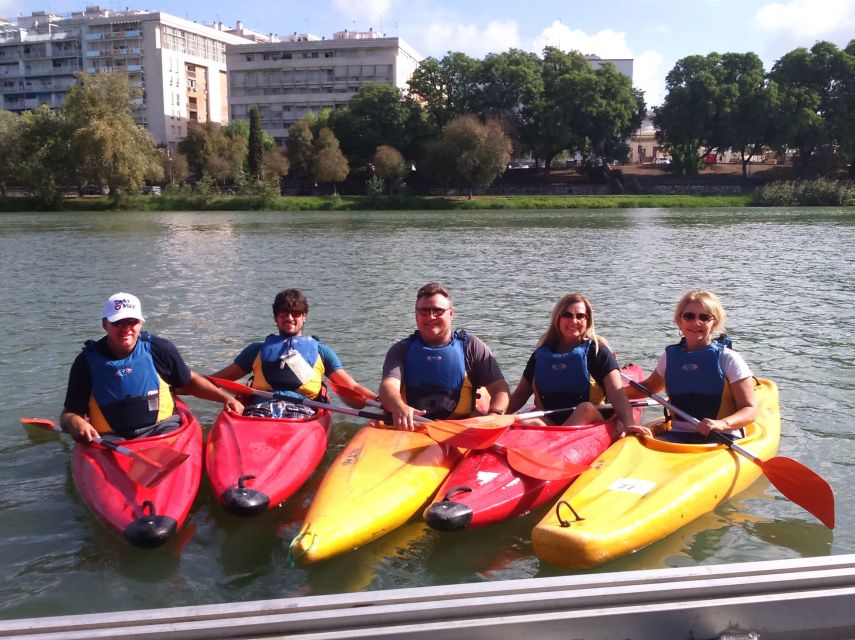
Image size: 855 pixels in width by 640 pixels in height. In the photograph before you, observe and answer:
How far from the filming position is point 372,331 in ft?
39.3

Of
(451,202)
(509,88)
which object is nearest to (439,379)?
(451,202)

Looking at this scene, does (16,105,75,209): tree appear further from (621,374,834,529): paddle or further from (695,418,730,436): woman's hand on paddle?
(621,374,834,529): paddle

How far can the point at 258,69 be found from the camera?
89.8 m

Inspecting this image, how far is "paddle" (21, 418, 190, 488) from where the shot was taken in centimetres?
484

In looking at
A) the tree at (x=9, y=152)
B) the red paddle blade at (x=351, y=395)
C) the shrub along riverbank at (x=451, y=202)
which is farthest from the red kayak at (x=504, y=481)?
the tree at (x=9, y=152)

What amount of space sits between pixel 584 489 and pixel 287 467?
195 centimetres

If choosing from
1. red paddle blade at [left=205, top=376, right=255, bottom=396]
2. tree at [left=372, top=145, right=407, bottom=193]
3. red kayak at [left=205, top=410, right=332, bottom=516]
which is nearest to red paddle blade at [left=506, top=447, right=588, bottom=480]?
red kayak at [left=205, top=410, right=332, bottom=516]

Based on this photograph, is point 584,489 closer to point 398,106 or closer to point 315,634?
point 315,634

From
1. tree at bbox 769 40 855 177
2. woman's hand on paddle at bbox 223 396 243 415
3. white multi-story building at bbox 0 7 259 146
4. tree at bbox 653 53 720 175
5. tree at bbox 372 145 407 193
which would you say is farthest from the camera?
white multi-story building at bbox 0 7 259 146

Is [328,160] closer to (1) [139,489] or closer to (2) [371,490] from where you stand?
(1) [139,489]

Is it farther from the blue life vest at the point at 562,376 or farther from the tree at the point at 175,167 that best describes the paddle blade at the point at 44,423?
the tree at the point at 175,167

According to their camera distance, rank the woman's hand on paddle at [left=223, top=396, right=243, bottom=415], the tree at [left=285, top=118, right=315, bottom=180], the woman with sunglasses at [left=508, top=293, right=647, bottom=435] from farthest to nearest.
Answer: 1. the tree at [left=285, top=118, right=315, bottom=180]
2. the woman's hand on paddle at [left=223, top=396, right=243, bottom=415]
3. the woman with sunglasses at [left=508, top=293, right=647, bottom=435]

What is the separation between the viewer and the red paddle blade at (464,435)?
17.1 feet

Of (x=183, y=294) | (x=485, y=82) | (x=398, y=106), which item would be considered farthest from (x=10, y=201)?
(x=183, y=294)
